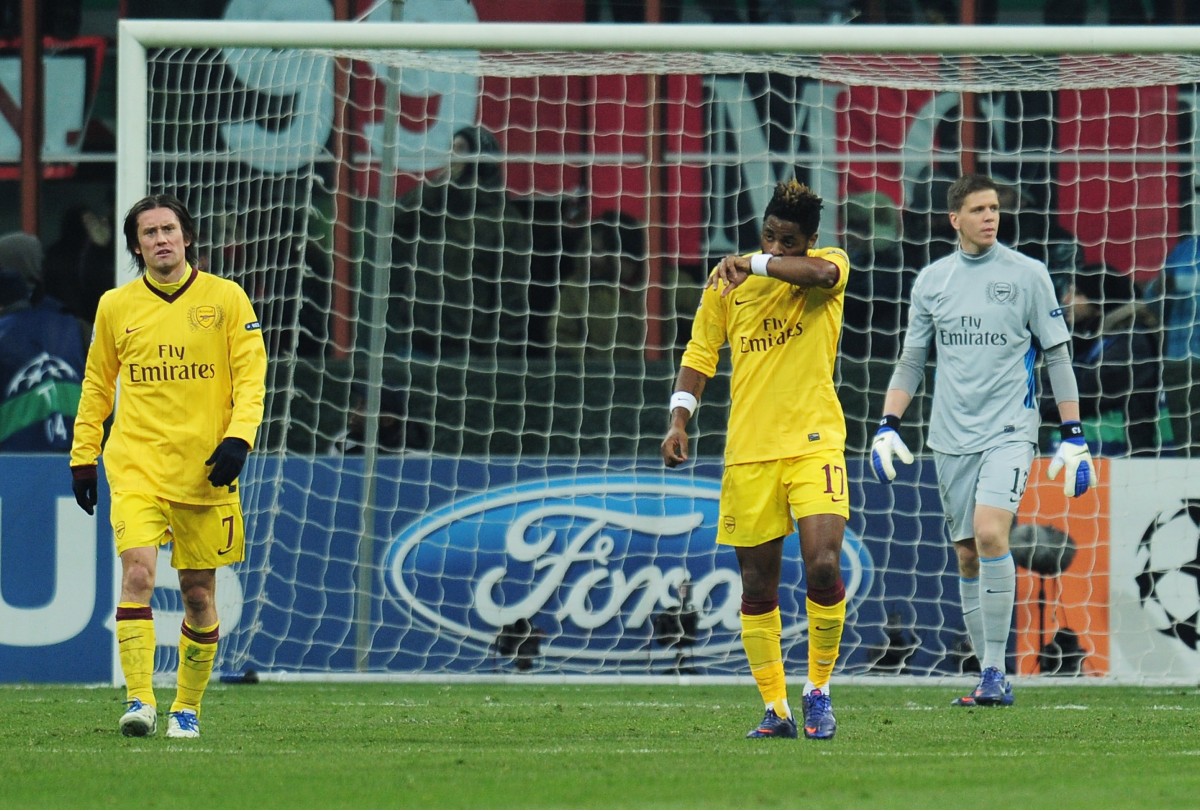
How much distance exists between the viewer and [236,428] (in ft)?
21.5

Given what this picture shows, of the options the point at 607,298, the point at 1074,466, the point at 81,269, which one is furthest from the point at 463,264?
the point at 1074,466

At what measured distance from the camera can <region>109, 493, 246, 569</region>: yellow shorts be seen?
659 cm

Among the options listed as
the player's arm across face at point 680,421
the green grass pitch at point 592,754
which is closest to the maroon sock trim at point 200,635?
the green grass pitch at point 592,754

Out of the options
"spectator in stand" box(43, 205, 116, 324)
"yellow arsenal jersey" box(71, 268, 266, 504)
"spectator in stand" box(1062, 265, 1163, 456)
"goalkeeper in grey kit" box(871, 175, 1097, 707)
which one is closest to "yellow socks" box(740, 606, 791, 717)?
"goalkeeper in grey kit" box(871, 175, 1097, 707)

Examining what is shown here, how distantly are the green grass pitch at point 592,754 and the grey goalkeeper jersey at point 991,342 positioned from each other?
3.97ft

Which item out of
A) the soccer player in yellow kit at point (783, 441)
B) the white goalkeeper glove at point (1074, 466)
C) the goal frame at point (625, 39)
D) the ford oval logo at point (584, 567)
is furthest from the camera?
the ford oval logo at point (584, 567)

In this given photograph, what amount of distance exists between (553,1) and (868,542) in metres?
5.51

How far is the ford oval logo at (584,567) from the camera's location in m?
9.77

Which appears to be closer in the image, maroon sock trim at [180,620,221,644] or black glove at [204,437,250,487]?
black glove at [204,437,250,487]

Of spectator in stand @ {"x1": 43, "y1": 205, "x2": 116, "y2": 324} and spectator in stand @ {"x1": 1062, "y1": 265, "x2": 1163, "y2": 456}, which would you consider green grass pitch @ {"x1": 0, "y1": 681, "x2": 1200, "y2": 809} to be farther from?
spectator in stand @ {"x1": 43, "y1": 205, "x2": 116, "y2": 324}

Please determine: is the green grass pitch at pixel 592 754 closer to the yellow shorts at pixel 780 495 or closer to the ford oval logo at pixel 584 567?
the yellow shorts at pixel 780 495

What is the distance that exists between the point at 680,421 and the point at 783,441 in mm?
383

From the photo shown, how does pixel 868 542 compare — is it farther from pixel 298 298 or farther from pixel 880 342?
pixel 298 298

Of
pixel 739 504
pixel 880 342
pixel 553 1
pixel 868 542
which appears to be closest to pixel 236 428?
pixel 739 504
